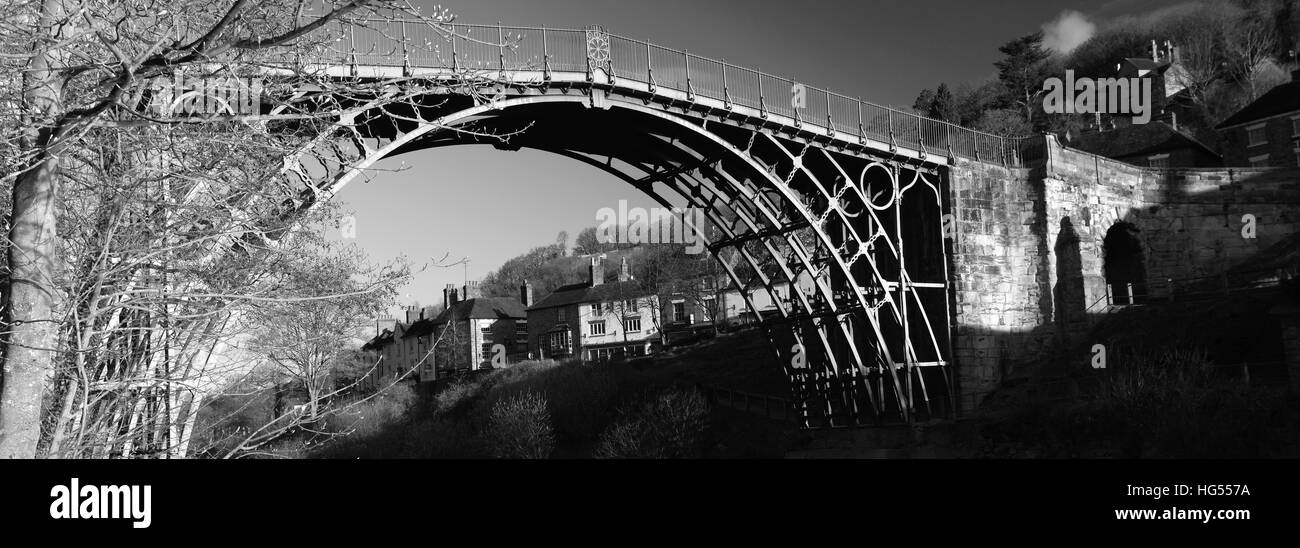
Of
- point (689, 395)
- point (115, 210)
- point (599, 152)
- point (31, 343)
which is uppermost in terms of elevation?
point (599, 152)

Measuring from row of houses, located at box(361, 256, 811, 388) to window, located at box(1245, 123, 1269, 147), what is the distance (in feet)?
78.3

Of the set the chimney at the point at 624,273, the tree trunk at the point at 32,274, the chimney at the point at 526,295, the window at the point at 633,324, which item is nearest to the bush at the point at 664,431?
the window at the point at 633,324

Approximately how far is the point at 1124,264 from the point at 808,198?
10411mm

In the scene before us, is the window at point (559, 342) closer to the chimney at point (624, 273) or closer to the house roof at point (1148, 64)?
the chimney at point (624, 273)

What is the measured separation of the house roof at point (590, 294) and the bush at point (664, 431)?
24237 mm

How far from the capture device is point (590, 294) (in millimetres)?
69312

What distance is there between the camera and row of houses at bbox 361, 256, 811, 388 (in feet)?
207

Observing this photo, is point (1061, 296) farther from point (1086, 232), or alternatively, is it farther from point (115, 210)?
point (115, 210)

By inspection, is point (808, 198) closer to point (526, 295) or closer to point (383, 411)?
point (383, 411)

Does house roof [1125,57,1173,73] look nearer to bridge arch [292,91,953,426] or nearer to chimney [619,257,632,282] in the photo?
chimney [619,257,632,282]

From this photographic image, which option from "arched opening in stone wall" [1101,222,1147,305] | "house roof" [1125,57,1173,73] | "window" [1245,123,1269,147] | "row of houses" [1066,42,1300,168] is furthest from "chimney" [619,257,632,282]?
"arched opening in stone wall" [1101,222,1147,305]

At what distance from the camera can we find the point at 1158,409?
25891mm
